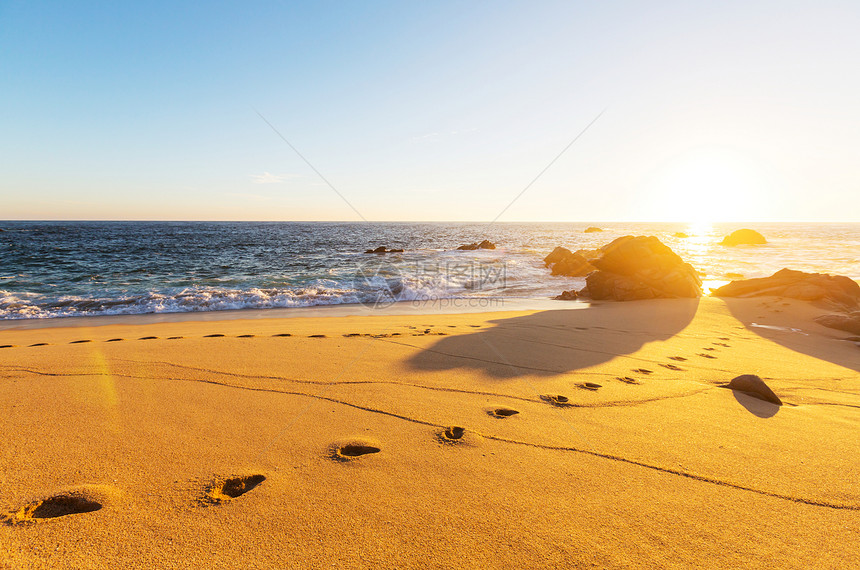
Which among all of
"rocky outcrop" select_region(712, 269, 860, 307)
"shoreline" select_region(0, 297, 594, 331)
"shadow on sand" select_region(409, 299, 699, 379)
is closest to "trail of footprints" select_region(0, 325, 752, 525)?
"shadow on sand" select_region(409, 299, 699, 379)

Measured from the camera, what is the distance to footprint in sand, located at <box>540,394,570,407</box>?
124 inches

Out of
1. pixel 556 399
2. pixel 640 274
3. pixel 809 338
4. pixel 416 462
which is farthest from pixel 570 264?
pixel 416 462

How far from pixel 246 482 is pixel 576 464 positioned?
1.90 m

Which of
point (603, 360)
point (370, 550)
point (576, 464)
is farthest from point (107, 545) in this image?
point (603, 360)

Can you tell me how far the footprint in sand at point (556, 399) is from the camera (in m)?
3.15

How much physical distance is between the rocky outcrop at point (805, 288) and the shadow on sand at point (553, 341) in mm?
2803

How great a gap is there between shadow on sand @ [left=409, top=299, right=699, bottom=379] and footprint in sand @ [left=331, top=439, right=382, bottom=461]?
1.70 metres

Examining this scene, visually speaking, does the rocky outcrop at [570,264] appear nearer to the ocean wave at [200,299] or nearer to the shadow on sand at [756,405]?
the ocean wave at [200,299]

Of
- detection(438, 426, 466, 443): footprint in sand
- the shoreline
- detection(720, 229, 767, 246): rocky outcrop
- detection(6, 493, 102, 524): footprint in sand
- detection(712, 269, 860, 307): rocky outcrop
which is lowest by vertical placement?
the shoreline

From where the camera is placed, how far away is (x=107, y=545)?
1.53m

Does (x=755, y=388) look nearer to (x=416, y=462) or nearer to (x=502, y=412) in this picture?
(x=502, y=412)

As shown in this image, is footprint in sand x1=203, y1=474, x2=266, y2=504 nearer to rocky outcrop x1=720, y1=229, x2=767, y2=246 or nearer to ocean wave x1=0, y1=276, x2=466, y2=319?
ocean wave x1=0, y1=276, x2=466, y2=319

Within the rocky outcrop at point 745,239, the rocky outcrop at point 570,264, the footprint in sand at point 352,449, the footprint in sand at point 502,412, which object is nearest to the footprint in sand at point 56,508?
the footprint in sand at point 352,449

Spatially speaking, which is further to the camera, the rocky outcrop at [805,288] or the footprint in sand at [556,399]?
the rocky outcrop at [805,288]
